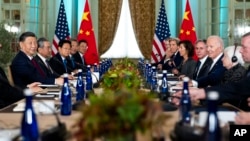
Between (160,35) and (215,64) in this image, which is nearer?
(215,64)

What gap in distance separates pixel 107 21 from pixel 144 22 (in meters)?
0.89

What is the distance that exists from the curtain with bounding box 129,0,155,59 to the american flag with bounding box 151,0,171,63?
0.42 meters

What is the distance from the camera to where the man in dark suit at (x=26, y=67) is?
16.3 feet

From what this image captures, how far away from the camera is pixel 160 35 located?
10.8 metres

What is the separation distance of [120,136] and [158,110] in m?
0.13

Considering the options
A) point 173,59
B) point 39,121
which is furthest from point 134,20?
point 39,121

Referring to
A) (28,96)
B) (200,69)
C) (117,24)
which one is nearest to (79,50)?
(117,24)

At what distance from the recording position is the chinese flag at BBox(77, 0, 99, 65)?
10.9 meters

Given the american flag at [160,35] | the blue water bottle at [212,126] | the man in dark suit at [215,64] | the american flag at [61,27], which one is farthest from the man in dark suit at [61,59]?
the blue water bottle at [212,126]

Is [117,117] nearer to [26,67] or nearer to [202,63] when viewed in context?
[26,67]

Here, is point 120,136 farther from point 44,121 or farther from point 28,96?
point 44,121

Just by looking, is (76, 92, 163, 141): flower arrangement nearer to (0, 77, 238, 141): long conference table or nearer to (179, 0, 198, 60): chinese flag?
(0, 77, 238, 141): long conference table

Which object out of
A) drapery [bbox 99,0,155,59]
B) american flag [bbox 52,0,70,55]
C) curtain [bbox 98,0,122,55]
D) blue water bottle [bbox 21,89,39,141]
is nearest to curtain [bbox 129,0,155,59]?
drapery [bbox 99,0,155,59]

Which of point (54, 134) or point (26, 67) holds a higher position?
point (26, 67)
